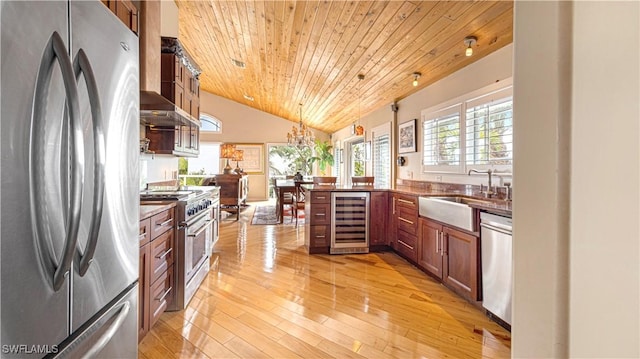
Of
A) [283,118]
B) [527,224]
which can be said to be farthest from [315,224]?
[283,118]

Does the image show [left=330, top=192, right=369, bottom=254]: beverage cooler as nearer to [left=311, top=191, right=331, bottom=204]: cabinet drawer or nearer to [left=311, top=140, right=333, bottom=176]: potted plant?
[left=311, top=191, right=331, bottom=204]: cabinet drawer

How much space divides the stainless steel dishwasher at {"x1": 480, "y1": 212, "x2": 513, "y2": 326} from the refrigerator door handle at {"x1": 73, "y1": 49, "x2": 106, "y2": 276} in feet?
7.49

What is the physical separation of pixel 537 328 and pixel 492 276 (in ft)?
6.00

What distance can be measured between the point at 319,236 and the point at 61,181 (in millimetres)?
3188

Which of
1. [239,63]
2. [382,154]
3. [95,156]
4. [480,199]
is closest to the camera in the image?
[95,156]

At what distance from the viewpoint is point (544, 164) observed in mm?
543

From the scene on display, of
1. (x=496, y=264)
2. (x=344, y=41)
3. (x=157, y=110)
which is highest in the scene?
(x=344, y=41)

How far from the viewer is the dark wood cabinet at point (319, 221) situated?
3766 millimetres

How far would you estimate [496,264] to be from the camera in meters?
2.07

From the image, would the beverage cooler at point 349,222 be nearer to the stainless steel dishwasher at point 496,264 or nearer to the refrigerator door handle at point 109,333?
the stainless steel dishwasher at point 496,264

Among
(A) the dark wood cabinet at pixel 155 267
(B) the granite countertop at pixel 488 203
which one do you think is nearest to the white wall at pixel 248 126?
(B) the granite countertop at pixel 488 203

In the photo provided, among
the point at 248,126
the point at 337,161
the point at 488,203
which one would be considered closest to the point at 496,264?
the point at 488,203

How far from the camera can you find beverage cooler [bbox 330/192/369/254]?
3.79 meters

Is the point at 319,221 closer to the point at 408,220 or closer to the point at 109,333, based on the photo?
the point at 408,220
